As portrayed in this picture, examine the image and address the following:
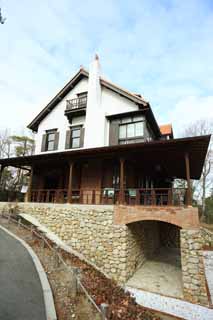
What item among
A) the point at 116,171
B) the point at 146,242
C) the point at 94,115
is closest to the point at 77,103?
the point at 94,115

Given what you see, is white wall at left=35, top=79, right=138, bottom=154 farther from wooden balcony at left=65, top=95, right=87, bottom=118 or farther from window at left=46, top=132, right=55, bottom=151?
window at left=46, top=132, right=55, bottom=151

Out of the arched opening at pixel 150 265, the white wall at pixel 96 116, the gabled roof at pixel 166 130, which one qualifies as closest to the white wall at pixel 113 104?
the white wall at pixel 96 116

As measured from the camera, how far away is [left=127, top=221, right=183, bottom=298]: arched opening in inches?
324

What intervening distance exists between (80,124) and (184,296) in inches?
477

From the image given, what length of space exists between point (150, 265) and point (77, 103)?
12.5 meters

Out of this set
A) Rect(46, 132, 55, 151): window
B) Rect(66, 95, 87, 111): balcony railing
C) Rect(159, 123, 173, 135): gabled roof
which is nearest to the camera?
Rect(66, 95, 87, 111): balcony railing

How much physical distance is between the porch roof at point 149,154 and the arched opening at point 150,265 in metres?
3.86

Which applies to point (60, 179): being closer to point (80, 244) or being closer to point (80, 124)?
point (80, 124)

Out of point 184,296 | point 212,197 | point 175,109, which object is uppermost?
point 175,109

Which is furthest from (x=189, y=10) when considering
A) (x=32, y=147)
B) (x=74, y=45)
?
(x=32, y=147)

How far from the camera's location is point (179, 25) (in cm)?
917

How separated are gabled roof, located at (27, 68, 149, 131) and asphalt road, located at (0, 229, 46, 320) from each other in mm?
10845

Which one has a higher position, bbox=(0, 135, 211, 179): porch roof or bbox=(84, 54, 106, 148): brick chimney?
bbox=(84, 54, 106, 148): brick chimney

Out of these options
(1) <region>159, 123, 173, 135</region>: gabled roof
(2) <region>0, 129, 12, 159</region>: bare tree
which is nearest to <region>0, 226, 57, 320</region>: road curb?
(1) <region>159, 123, 173, 135</region>: gabled roof
